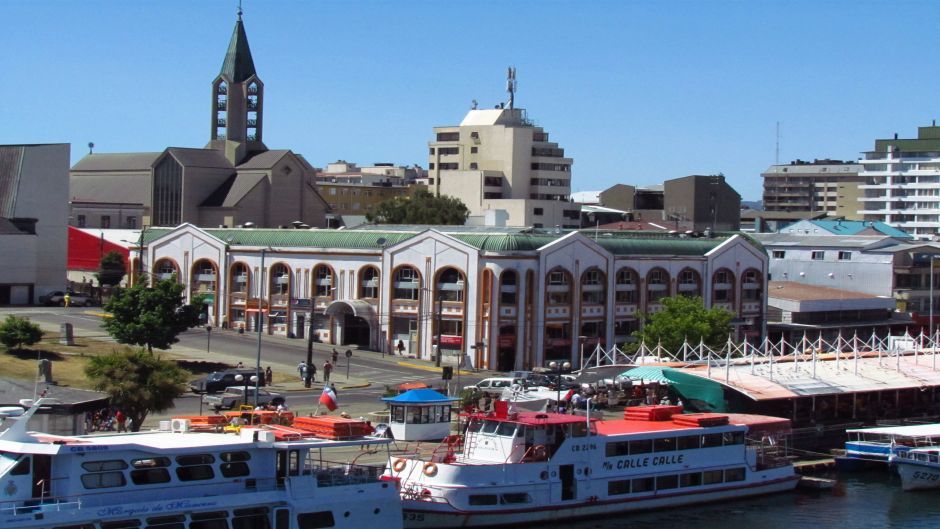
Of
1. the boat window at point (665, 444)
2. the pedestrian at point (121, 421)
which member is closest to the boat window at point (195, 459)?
the pedestrian at point (121, 421)

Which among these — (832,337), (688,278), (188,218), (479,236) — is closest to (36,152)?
(188,218)

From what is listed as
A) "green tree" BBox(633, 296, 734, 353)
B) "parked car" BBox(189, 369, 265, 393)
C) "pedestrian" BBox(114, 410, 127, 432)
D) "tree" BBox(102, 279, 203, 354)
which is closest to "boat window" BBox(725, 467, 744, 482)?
"pedestrian" BBox(114, 410, 127, 432)

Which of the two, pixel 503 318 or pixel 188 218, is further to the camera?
pixel 188 218

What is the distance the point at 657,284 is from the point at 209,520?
209ft

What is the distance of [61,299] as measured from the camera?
111 meters

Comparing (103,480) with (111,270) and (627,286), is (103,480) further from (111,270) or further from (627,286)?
(111,270)

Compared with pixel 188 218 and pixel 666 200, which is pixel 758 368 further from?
pixel 666 200

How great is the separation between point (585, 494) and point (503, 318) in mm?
39975

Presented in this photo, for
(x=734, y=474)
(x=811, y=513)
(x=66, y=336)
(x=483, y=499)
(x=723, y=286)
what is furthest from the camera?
(x=723, y=286)

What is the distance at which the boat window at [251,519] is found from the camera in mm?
38656

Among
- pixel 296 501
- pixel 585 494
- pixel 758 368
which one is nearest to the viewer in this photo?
pixel 296 501

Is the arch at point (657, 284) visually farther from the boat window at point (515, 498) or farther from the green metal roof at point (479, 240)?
the boat window at point (515, 498)

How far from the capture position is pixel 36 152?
115562 millimetres

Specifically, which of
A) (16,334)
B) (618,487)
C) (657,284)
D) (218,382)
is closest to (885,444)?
(618,487)
